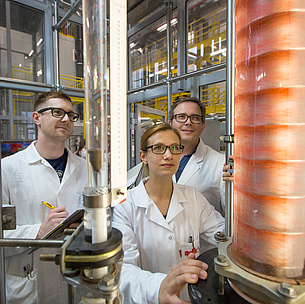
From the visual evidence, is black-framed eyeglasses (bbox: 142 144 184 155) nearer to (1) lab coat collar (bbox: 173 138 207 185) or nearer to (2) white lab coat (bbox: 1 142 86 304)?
(1) lab coat collar (bbox: 173 138 207 185)

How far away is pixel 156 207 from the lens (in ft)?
2.93

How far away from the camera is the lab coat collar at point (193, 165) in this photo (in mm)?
1331

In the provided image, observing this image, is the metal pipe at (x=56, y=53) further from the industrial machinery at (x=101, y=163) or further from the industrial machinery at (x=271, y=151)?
the industrial machinery at (x=271, y=151)

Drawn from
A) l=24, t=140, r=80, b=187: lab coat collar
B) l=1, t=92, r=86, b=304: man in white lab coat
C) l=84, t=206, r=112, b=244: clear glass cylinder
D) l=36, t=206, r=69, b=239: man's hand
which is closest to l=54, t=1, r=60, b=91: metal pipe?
l=1, t=92, r=86, b=304: man in white lab coat

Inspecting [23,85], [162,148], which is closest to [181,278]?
[162,148]

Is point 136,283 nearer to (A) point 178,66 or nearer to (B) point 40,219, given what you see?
(B) point 40,219

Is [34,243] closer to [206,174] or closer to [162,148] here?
[162,148]

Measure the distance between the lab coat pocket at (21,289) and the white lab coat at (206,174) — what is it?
97cm

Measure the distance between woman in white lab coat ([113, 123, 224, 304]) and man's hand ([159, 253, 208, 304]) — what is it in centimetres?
14

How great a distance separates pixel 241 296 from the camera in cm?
32

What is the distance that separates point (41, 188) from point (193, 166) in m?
0.91

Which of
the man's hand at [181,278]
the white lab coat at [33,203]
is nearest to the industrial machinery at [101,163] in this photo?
the man's hand at [181,278]

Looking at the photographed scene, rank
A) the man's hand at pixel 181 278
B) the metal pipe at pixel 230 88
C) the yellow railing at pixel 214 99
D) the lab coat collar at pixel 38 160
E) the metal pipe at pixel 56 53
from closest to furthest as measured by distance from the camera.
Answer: the man's hand at pixel 181 278 → the metal pipe at pixel 230 88 → the lab coat collar at pixel 38 160 → the metal pipe at pixel 56 53 → the yellow railing at pixel 214 99

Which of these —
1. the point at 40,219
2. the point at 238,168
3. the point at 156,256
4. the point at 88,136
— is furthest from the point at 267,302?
the point at 40,219
